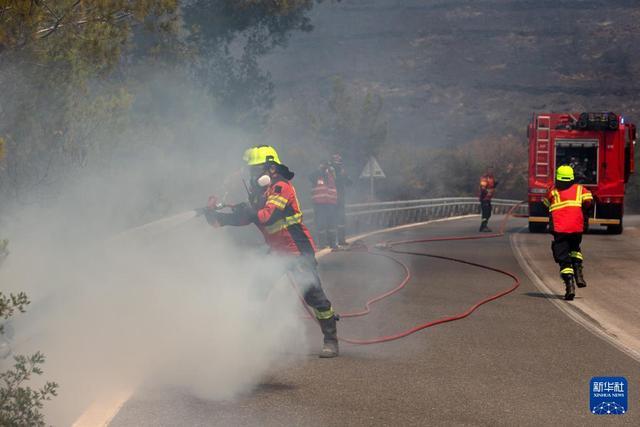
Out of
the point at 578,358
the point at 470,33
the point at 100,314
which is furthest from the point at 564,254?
the point at 470,33

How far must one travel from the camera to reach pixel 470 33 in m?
123

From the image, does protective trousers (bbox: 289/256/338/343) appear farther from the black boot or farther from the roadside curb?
the black boot

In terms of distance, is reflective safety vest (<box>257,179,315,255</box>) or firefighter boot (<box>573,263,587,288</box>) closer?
reflective safety vest (<box>257,179,315,255</box>)

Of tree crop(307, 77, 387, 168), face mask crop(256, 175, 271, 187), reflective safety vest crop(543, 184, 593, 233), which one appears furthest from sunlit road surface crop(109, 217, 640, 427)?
tree crop(307, 77, 387, 168)

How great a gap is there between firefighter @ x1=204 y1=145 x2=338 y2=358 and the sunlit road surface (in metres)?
0.45

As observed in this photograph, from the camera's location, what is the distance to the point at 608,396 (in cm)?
709

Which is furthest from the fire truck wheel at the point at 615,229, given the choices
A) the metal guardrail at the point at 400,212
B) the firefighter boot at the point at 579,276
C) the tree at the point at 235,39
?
the firefighter boot at the point at 579,276

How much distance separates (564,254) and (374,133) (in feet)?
118

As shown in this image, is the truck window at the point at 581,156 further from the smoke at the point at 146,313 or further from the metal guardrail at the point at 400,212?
the smoke at the point at 146,313

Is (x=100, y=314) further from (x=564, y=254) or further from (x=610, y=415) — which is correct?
(x=564, y=254)

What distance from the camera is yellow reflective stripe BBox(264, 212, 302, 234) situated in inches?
335

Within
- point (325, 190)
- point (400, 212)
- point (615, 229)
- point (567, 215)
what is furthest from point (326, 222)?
point (400, 212)

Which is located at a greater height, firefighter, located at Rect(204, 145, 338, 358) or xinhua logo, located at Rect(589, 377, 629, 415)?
firefighter, located at Rect(204, 145, 338, 358)

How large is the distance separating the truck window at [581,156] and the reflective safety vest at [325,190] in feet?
31.3
